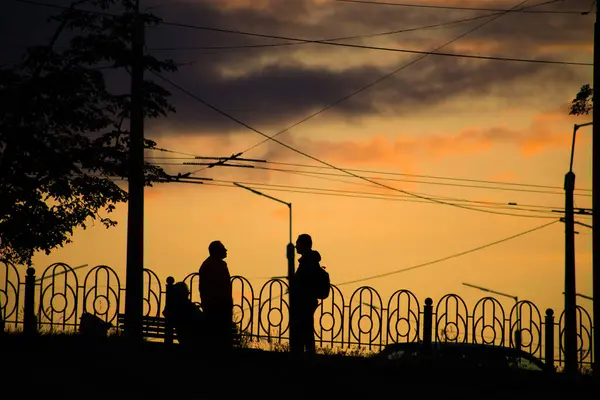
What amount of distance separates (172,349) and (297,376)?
2.77m

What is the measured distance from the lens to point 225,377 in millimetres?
14789

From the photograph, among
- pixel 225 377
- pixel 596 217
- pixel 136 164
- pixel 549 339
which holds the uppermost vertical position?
pixel 136 164

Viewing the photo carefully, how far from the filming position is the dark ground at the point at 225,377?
13781 millimetres

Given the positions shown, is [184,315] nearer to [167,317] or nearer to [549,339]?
[167,317]

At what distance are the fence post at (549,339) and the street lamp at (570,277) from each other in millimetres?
626

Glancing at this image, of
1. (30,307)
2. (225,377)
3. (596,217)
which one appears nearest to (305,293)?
(225,377)

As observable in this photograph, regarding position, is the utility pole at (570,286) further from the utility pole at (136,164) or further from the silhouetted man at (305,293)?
the utility pole at (136,164)

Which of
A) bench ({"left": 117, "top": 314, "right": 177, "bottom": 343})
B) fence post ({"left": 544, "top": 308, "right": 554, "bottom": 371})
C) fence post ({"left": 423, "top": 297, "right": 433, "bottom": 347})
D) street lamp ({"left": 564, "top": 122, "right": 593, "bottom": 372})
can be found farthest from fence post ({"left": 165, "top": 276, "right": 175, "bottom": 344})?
street lamp ({"left": 564, "top": 122, "right": 593, "bottom": 372})

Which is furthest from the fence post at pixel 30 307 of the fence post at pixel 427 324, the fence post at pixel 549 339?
the fence post at pixel 549 339

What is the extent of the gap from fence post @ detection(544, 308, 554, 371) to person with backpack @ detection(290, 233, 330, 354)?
458 cm

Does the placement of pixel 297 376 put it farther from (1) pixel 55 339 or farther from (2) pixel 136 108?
(2) pixel 136 108

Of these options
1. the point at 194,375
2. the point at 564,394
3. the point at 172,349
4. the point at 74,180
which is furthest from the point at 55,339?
the point at 564,394

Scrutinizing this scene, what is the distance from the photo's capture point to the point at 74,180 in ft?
75.4

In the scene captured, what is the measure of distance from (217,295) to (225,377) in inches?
120
